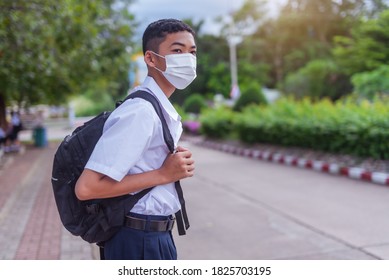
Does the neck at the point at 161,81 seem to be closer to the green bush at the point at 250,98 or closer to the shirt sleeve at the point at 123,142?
the shirt sleeve at the point at 123,142

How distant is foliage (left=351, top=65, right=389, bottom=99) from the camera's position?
478 inches

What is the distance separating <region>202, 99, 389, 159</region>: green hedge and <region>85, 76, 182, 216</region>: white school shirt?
7.05m

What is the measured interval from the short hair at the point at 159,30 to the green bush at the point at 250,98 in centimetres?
1508

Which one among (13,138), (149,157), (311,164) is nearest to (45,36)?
(311,164)

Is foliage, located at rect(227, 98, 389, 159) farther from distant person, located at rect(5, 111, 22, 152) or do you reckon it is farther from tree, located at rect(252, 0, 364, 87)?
distant person, located at rect(5, 111, 22, 152)

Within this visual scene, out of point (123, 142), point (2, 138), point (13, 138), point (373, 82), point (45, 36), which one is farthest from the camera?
point (13, 138)

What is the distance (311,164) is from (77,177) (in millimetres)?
8352

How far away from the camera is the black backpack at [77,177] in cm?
169

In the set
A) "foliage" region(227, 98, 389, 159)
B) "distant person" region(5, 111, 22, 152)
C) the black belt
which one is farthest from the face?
"distant person" region(5, 111, 22, 152)

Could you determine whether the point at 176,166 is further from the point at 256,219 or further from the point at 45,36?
the point at 45,36

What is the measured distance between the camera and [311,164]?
377 inches

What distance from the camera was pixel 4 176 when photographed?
33.6ft

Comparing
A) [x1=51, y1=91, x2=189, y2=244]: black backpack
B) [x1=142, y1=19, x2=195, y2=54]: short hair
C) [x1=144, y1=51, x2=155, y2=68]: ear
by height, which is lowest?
[x1=51, y1=91, x2=189, y2=244]: black backpack

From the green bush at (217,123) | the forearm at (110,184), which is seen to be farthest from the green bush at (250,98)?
the forearm at (110,184)
